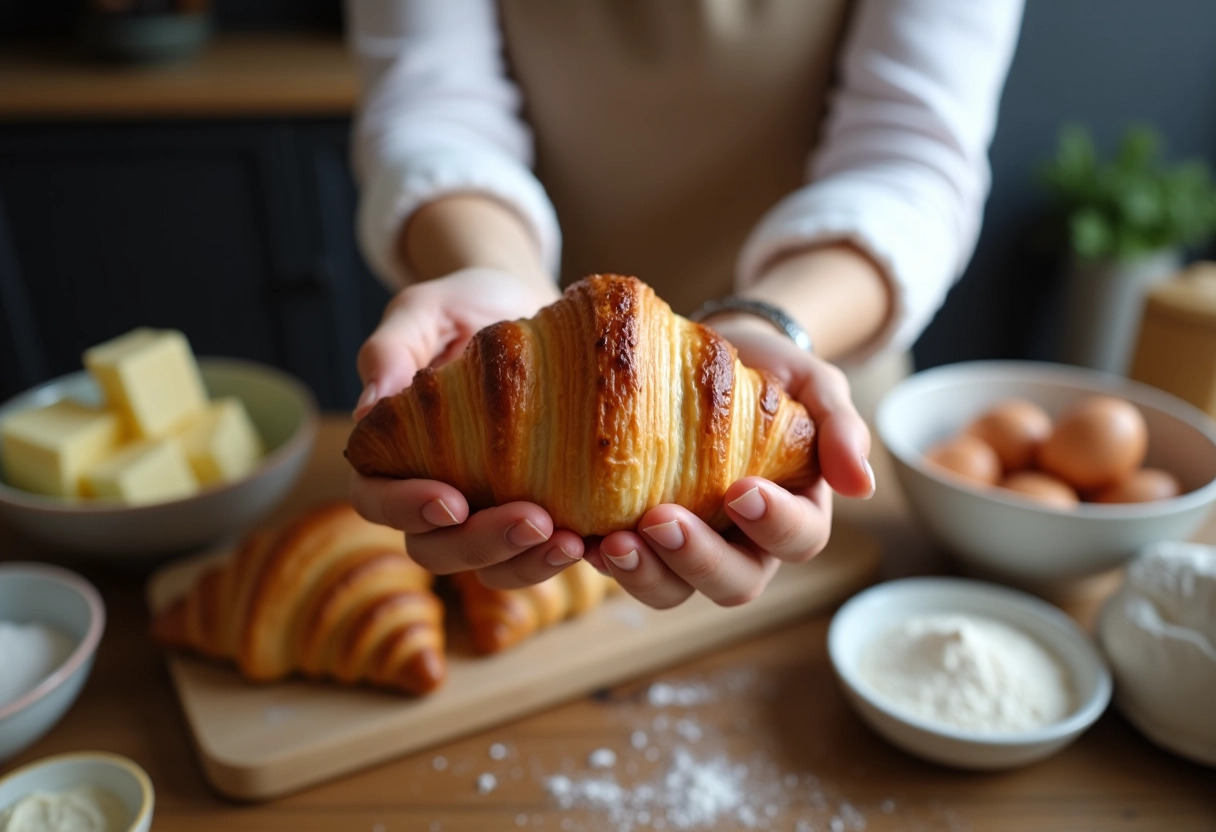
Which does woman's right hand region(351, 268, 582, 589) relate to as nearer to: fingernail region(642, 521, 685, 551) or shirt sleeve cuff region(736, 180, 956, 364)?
fingernail region(642, 521, 685, 551)

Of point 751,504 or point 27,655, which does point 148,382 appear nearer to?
point 27,655

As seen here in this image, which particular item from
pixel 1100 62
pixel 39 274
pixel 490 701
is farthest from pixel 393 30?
pixel 1100 62

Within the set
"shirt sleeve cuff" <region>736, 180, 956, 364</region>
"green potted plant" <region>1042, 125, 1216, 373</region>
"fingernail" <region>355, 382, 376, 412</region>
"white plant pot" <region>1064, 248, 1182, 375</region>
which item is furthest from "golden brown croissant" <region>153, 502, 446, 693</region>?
"white plant pot" <region>1064, 248, 1182, 375</region>

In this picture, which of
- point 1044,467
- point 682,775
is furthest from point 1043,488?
point 682,775

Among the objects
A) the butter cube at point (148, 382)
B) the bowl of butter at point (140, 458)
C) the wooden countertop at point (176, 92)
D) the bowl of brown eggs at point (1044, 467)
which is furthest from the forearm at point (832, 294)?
the wooden countertop at point (176, 92)

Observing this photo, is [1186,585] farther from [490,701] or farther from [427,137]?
[427,137]

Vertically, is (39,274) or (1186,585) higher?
(1186,585)
